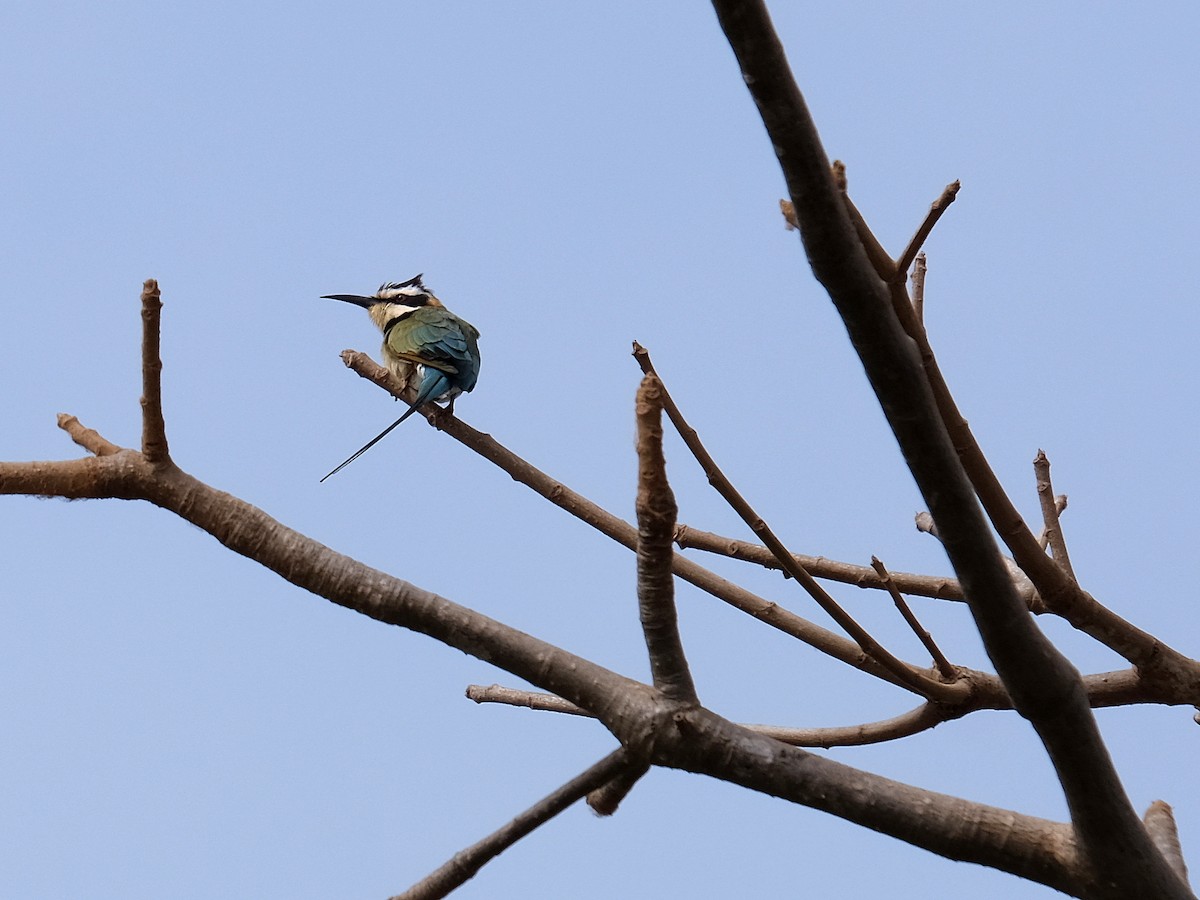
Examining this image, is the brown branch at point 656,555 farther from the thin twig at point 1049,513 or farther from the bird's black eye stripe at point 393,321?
the bird's black eye stripe at point 393,321

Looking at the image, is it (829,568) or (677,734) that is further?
(829,568)

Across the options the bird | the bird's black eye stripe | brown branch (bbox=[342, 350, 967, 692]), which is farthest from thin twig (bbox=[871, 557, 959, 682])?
the bird's black eye stripe

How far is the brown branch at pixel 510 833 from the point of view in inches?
62.2

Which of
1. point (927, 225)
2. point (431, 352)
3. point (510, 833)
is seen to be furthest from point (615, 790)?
point (431, 352)

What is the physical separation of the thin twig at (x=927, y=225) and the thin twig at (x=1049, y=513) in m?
0.88

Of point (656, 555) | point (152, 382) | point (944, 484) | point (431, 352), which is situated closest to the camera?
point (944, 484)

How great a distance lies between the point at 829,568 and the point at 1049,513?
46cm

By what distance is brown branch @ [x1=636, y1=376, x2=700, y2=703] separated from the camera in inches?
55.2

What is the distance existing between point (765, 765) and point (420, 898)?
0.48m

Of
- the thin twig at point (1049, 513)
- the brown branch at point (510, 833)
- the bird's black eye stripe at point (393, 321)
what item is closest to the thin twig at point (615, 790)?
the brown branch at point (510, 833)

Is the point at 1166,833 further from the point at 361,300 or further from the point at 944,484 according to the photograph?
the point at 361,300

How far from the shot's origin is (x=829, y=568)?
2.64 meters

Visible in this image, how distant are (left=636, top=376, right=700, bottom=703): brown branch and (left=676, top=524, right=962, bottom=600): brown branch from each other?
0.98m

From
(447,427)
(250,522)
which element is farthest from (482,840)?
(447,427)
